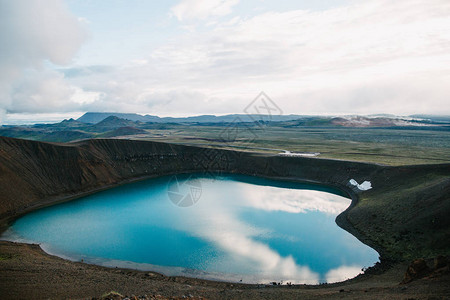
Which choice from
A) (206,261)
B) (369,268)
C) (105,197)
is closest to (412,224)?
(369,268)

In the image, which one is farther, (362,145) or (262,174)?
(362,145)

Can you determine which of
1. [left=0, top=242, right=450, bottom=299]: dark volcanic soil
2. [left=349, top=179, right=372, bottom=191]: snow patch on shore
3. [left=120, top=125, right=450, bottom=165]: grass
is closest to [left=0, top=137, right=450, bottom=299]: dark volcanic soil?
Answer: [left=0, top=242, right=450, bottom=299]: dark volcanic soil

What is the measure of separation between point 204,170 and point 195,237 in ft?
123

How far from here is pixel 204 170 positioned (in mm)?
65938

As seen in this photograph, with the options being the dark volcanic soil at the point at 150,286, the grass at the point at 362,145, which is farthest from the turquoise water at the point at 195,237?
the grass at the point at 362,145

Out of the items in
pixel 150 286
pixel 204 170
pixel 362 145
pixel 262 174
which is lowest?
pixel 150 286

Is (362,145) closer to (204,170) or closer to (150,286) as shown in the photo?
(204,170)

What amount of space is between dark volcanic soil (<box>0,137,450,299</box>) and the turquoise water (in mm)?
1777

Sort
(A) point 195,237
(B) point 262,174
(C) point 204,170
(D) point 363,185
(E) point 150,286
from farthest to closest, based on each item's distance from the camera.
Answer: (C) point 204,170 → (B) point 262,174 → (D) point 363,185 → (A) point 195,237 → (E) point 150,286

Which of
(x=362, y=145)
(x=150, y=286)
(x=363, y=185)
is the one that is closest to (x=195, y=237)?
(x=150, y=286)

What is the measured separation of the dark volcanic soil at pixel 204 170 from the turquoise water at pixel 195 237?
70.0 inches

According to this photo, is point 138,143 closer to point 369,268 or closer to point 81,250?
point 81,250

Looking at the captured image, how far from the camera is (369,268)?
22984mm

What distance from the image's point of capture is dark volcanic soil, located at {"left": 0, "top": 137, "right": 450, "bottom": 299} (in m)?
16.4
